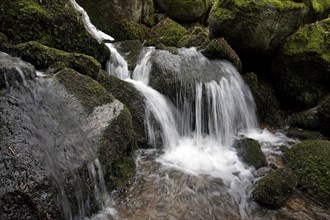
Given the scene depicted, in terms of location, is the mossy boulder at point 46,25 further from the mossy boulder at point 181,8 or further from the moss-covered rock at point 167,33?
the mossy boulder at point 181,8

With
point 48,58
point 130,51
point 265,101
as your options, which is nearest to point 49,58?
point 48,58

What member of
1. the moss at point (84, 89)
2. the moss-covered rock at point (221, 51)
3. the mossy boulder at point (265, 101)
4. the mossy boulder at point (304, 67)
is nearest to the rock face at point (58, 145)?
the moss at point (84, 89)

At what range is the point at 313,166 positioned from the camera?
5.43 m

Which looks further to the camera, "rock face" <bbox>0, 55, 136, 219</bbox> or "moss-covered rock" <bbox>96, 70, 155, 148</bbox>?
"moss-covered rock" <bbox>96, 70, 155, 148</bbox>

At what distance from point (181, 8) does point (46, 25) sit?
25.9 feet

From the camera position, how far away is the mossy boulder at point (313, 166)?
16.5 feet

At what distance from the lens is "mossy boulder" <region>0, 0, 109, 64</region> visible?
18.6 feet

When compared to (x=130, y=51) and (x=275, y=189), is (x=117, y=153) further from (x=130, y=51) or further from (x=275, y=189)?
(x=130, y=51)

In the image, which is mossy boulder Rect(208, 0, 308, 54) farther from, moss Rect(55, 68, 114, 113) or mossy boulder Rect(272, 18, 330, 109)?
moss Rect(55, 68, 114, 113)

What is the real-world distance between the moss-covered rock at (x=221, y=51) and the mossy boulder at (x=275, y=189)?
4.16 metres

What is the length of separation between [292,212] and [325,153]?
166 cm

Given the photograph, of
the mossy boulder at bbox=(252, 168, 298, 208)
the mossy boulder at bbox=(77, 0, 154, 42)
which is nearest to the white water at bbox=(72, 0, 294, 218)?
the mossy boulder at bbox=(252, 168, 298, 208)

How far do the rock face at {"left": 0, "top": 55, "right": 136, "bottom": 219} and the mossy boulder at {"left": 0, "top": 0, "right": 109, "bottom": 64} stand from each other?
1374mm

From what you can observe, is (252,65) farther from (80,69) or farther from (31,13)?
(31,13)
